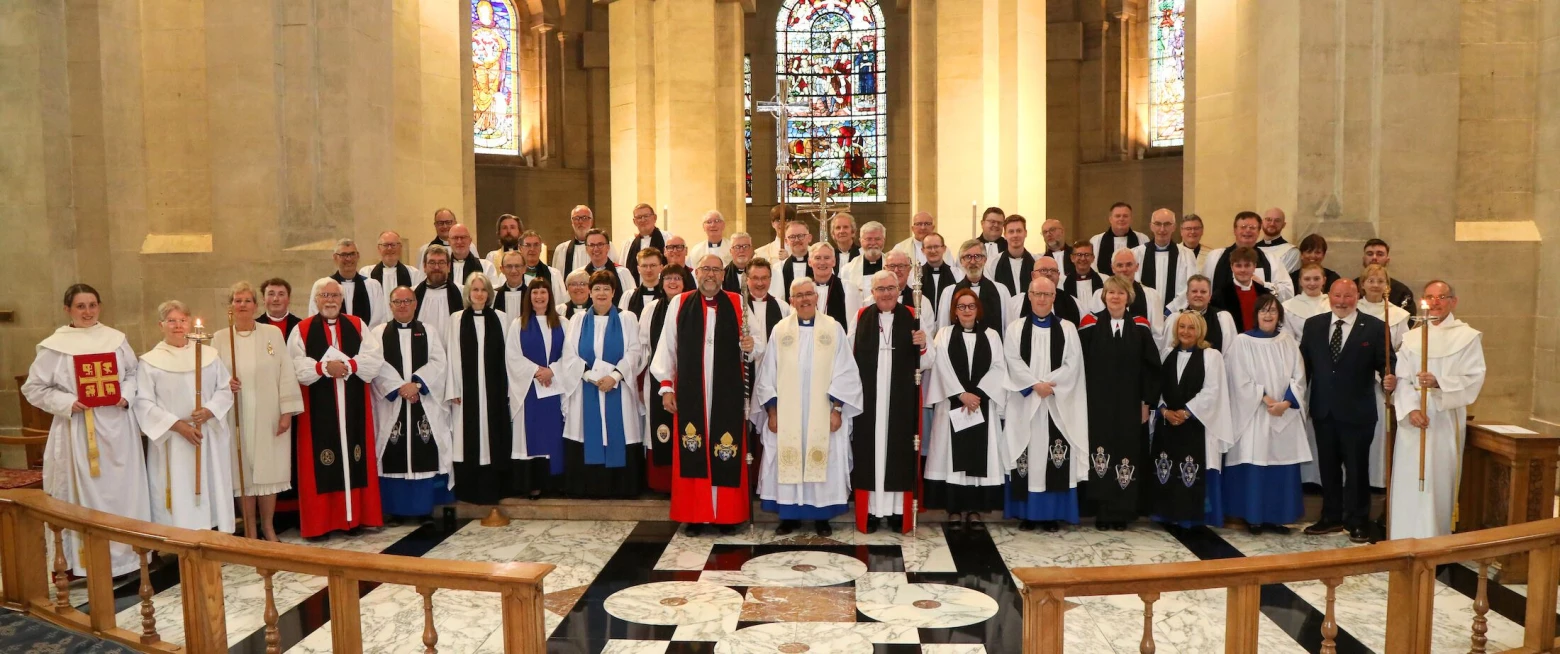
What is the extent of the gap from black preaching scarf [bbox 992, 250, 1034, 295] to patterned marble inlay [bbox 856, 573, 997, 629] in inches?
124

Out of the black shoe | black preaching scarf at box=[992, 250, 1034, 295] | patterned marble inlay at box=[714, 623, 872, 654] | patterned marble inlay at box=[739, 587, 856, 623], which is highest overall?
black preaching scarf at box=[992, 250, 1034, 295]

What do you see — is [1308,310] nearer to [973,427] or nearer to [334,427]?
[973,427]

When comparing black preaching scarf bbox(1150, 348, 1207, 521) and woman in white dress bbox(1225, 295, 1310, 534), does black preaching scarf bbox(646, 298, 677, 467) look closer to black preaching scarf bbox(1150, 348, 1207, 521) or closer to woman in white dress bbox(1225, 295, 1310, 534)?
black preaching scarf bbox(1150, 348, 1207, 521)

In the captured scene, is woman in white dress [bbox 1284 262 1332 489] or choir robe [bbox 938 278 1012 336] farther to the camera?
choir robe [bbox 938 278 1012 336]

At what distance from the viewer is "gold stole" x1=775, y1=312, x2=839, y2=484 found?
24.6 ft

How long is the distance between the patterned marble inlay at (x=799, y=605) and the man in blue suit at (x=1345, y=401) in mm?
3365

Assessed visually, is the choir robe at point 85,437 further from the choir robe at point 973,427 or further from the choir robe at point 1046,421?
the choir robe at point 1046,421

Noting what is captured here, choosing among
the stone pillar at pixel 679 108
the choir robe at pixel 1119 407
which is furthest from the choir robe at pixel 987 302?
the stone pillar at pixel 679 108

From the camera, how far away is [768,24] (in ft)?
67.3

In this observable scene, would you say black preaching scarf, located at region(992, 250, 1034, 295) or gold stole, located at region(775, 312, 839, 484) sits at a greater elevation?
black preaching scarf, located at region(992, 250, 1034, 295)

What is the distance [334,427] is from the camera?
7.56 metres

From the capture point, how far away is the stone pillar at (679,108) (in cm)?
1520

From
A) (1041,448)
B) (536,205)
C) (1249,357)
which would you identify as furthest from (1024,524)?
(536,205)

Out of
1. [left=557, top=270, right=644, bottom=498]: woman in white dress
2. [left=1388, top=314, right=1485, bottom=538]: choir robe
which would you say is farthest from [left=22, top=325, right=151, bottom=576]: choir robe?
[left=1388, top=314, right=1485, bottom=538]: choir robe
